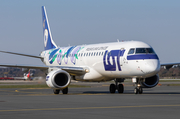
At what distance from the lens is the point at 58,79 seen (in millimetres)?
29922

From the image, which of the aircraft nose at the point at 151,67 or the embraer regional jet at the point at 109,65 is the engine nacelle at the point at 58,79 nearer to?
the embraer regional jet at the point at 109,65

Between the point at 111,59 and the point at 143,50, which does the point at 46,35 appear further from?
the point at 143,50

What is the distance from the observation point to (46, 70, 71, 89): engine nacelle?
92.1 ft

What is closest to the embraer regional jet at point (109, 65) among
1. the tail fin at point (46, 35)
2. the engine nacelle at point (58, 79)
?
the engine nacelle at point (58, 79)

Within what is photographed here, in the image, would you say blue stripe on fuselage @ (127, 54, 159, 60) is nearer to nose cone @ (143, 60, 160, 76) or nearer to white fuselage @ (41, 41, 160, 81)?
white fuselage @ (41, 41, 160, 81)

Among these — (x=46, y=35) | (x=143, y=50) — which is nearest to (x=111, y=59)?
(x=143, y=50)

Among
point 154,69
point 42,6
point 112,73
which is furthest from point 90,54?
point 42,6

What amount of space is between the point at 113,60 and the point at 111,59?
0.28 m

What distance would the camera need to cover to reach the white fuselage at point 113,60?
25.9m

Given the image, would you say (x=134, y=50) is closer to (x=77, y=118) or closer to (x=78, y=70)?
(x=78, y=70)

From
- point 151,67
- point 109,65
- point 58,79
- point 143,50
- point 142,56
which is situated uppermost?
point 143,50

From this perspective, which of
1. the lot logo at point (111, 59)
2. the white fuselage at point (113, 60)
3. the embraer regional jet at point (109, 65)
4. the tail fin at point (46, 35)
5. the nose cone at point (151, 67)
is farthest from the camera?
the tail fin at point (46, 35)

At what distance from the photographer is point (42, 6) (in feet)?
143

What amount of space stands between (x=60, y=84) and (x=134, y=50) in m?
6.74
